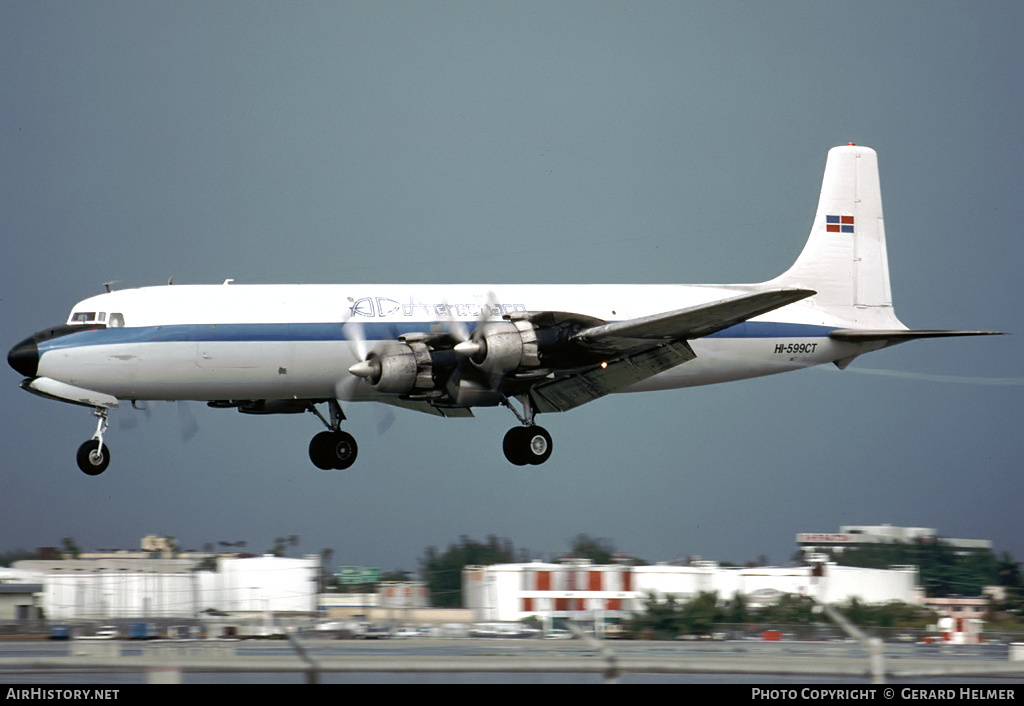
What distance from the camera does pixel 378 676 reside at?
14734 millimetres

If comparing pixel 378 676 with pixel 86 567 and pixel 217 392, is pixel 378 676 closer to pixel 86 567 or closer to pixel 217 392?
pixel 217 392

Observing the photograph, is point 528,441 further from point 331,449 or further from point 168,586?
point 168,586

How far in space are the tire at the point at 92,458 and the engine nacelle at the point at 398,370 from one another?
5.30 m

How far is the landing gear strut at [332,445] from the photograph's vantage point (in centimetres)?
3094

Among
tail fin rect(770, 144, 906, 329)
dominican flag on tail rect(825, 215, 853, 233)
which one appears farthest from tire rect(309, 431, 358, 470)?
dominican flag on tail rect(825, 215, 853, 233)

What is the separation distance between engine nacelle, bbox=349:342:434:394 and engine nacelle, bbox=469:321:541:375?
1.06 meters

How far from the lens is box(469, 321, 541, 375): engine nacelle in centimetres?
2648

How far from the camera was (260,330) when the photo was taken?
2712cm

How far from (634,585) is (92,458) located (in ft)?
38.6

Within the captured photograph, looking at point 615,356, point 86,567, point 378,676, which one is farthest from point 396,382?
point 378,676

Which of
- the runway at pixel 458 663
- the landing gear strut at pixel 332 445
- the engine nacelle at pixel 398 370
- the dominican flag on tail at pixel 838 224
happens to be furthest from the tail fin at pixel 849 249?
the runway at pixel 458 663

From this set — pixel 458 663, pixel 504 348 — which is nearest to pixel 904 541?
pixel 504 348

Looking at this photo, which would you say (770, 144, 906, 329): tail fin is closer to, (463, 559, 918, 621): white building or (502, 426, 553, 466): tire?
(463, 559, 918, 621): white building
